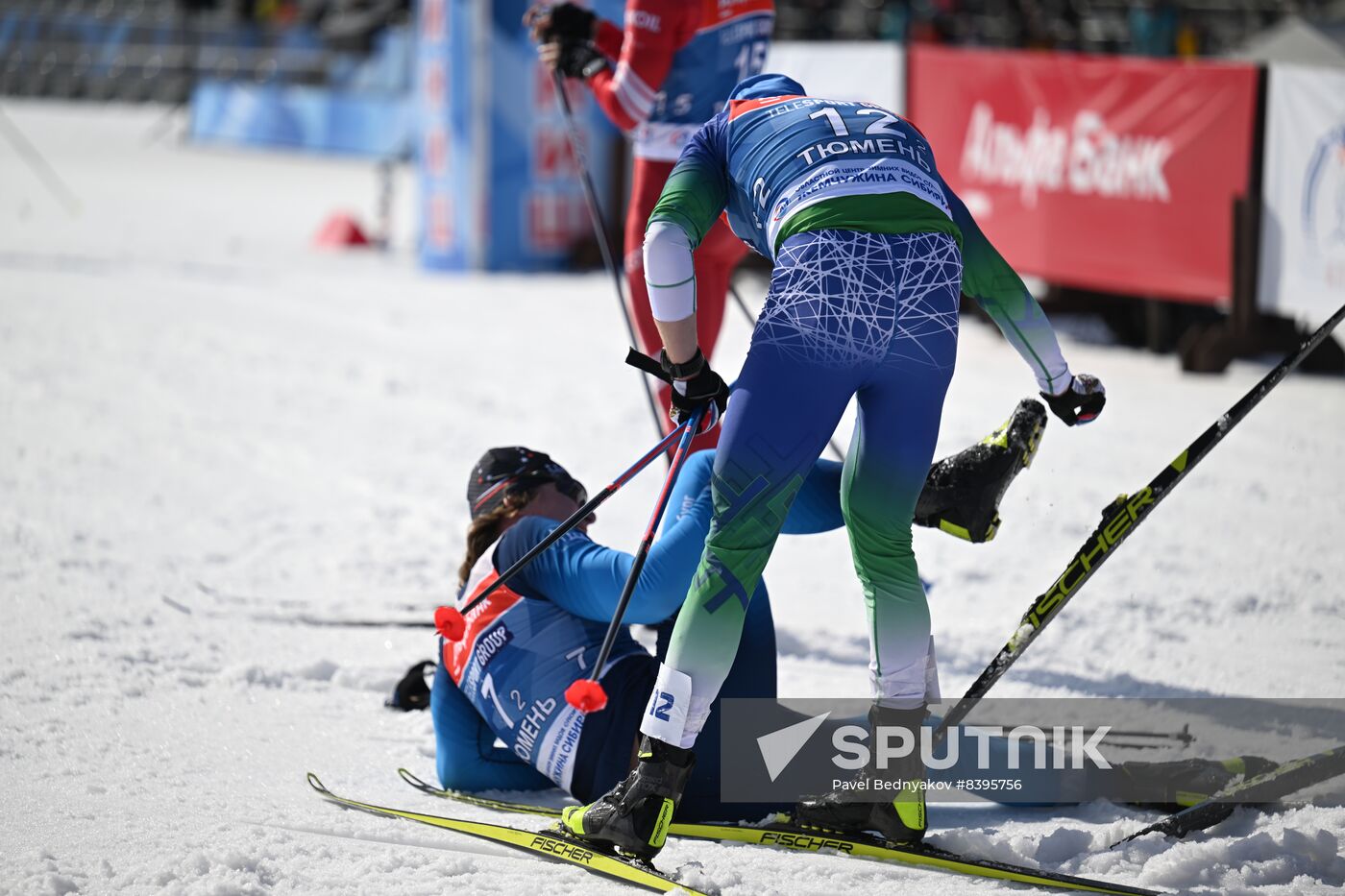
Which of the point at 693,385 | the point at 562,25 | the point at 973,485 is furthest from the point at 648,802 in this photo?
the point at 562,25

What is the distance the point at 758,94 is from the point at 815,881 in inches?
71.4

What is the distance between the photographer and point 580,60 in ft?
17.5

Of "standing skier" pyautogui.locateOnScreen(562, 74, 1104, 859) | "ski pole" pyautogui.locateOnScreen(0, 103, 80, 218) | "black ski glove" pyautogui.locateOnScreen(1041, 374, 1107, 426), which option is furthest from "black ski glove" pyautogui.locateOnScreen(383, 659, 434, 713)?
"ski pole" pyautogui.locateOnScreen(0, 103, 80, 218)

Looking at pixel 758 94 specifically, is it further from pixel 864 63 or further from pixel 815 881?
pixel 864 63

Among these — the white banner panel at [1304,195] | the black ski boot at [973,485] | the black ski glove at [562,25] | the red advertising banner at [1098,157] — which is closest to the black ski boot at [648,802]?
the black ski boot at [973,485]

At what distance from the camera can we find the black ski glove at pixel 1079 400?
3527 millimetres

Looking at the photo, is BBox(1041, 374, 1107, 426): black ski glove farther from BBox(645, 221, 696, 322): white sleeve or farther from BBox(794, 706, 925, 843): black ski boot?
BBox(645, 221, 696, 322): white sleeve

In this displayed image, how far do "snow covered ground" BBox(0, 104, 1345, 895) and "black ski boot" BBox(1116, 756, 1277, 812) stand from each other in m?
0.09

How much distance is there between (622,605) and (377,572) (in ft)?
9.16

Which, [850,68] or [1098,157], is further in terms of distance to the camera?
[850,68]

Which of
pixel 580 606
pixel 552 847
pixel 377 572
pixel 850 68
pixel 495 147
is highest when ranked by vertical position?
pixel 850 68

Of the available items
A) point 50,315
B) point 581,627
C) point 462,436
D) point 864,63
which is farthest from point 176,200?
point 581,627

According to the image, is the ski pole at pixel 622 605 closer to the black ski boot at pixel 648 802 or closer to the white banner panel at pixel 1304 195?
the black ski boot at pixel 648 802

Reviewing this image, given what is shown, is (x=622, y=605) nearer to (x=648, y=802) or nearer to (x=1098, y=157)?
(x=648, y=802)
